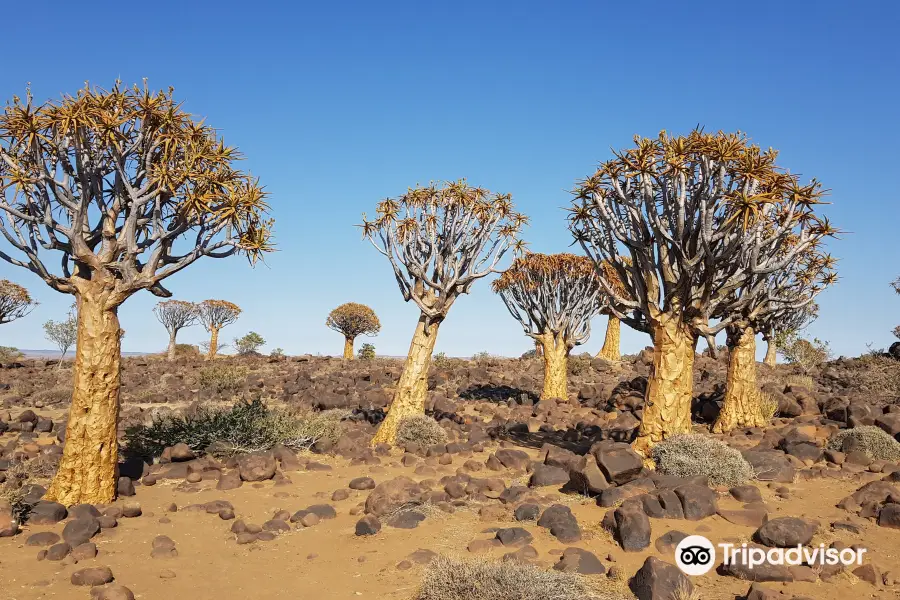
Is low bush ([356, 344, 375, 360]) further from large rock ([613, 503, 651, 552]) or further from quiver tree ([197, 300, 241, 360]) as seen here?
large rock ([613, 503, 651, 552])

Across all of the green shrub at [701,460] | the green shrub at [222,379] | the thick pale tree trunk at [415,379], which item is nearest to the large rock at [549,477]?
the green shrub at [701,460]

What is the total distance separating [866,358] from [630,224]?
69.4 feet

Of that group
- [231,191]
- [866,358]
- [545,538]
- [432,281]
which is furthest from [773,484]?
[866,358]

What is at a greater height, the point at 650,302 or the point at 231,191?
the point at 231,191

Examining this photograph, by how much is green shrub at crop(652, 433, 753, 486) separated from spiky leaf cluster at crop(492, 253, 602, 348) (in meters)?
11.4

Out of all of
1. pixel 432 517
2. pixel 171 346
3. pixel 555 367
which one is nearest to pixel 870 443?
pixel 432 517

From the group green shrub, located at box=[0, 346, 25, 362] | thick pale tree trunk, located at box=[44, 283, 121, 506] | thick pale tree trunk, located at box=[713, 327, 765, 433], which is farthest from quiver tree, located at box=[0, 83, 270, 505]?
green shrub, located at box=[0, 346, 25, 362]

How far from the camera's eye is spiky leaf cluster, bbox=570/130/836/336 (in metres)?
9.03

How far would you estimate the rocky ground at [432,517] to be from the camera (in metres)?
5.85

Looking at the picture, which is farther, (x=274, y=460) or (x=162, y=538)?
(x=274, y=460)

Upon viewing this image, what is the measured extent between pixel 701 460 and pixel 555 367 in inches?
458

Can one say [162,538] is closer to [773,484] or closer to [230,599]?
[230,599]

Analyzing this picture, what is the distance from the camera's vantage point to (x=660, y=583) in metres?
5.18

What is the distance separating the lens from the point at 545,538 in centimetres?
685
